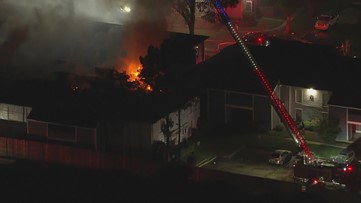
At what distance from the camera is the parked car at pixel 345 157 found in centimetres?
2631

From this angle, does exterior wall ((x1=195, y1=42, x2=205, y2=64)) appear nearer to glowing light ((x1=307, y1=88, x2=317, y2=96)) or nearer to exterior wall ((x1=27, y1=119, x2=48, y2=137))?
glowing light ((x1=307, y1=88, x2=317, y2=96))

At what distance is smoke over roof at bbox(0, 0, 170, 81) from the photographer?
3253cm

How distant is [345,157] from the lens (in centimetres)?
2655

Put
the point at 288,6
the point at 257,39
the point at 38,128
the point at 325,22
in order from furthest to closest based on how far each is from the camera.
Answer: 1. the point at 288,6
2. the point at 325,22
3. the point at 257,39
4. the point at 38,128

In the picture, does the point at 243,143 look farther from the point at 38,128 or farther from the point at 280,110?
the point at 38,128

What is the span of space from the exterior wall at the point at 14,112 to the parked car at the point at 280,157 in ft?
27.0

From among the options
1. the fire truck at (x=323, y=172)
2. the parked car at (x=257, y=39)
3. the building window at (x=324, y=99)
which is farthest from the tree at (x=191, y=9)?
the fire truck at (x=323, y=172)

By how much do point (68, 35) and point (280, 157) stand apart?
1209 centimetres

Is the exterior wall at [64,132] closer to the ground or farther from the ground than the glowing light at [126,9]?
closer to the ground

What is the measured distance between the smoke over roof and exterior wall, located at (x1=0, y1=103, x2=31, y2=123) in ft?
7.81

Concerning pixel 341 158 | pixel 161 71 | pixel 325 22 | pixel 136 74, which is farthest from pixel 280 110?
pixel 325 22

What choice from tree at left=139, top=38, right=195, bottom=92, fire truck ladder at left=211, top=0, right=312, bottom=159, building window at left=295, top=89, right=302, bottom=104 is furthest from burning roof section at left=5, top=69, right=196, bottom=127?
building window at left=295, top=89, right=302, bottom=104

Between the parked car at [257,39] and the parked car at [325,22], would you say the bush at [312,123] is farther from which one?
the parked car at [325,22]

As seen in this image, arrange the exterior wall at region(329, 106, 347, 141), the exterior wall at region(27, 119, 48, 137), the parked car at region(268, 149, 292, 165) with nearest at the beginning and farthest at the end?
the parked car at region(268, 149, 292, 165) → the exterior wall at region(27, 119, 48, 137) → the exterior wall at region(329, 106, 347, 141)
